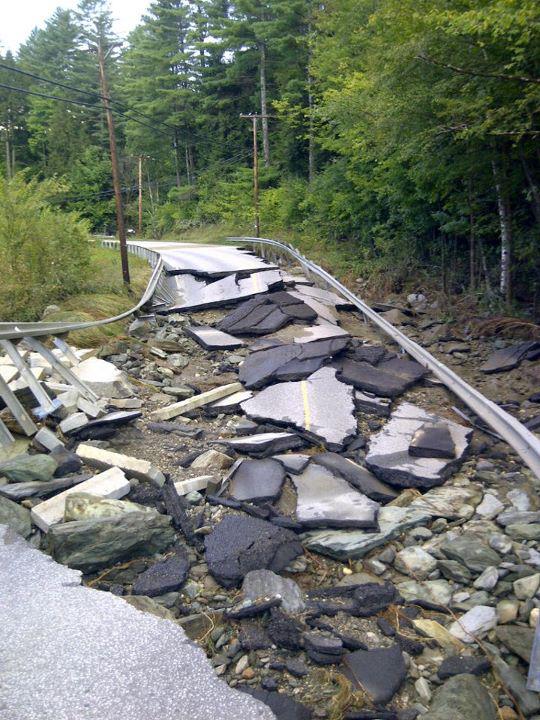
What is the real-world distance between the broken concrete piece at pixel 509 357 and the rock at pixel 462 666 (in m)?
6.97

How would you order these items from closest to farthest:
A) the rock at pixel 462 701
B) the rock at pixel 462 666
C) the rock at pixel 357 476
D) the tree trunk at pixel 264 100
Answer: the rock at pixel 462 701 < the rock at pixel 462 666 < the rock at pixel 357 476 < the tree trunk at pixel 264 100

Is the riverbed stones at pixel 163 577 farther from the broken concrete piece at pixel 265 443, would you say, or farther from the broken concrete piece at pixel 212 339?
the broken concrete piece at pixel 212 339

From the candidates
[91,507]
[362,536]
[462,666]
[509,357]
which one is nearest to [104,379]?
[91,507]

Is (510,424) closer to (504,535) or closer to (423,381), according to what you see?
(504,535)

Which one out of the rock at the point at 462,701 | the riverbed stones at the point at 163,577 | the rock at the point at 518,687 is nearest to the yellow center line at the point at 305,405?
the riverbed stones at the point at 163,577

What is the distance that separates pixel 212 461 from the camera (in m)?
6.03

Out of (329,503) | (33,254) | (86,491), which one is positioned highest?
(33,254)

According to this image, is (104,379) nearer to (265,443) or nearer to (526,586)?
(265,443)

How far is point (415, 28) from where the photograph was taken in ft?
35.9

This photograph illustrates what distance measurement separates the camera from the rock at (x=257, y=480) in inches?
208

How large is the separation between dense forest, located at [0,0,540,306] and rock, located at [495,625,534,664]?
24.3 feet

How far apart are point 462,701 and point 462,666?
0.34 metres

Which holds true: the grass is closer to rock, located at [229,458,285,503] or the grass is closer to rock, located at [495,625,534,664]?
rock, located at [229,458,285,503]

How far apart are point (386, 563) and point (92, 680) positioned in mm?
2289
